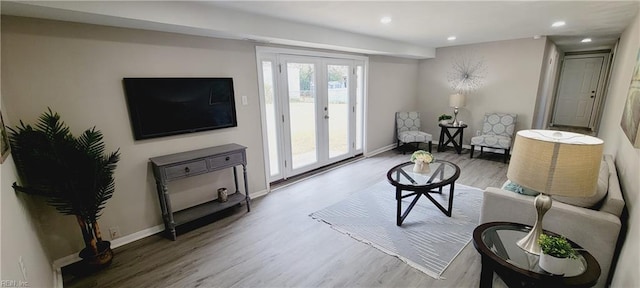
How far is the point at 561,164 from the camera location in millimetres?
1237

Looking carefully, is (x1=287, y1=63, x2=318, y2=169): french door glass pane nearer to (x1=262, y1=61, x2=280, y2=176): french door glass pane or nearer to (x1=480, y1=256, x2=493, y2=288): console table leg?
(x1=262, y1=61, x2=280, y2=176): french door glass pane

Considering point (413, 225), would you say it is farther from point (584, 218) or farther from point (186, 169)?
point (186, 169)

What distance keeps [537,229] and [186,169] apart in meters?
2.80

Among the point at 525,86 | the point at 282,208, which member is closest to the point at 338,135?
the point at 282,208

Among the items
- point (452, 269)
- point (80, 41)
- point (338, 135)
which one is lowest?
point (452, 269)

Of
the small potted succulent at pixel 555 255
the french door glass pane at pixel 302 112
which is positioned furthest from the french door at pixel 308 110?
the small potted succulent at pixel 555 255

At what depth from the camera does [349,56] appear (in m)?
4.57

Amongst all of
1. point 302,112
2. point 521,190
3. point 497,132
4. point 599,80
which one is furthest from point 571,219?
point 599,80

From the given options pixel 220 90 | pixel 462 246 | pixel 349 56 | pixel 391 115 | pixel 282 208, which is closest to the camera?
pixel 462 246

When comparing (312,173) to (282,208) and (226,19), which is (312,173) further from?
(226,19)

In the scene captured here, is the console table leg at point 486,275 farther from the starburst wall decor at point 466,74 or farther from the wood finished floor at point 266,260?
the starburst wall decor at point 466,74

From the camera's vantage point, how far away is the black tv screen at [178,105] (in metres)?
2.48

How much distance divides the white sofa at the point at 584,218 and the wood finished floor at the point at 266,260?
21.5 inches

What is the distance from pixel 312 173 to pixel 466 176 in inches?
96.5
